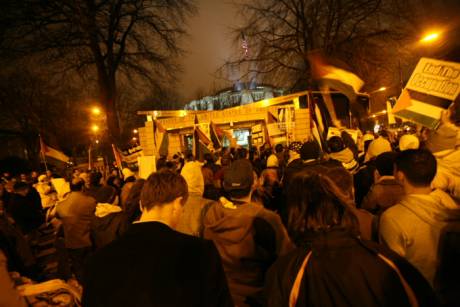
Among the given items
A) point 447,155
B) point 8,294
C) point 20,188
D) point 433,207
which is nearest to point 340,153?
point 447,155

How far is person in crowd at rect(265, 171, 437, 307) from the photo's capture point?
4.43 ft

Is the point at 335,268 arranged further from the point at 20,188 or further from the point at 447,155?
the point at 20,188

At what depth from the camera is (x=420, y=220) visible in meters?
2.07

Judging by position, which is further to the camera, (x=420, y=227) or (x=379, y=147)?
(x=379, y=147)

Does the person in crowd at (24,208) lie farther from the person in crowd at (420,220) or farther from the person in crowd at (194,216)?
the person in crowd at (420,220)

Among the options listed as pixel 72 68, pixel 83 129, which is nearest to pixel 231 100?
pixel 83 129

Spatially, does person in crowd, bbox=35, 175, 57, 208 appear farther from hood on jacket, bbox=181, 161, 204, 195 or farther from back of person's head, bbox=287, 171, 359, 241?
back of person's head, bbox=287, 171, 359, 241

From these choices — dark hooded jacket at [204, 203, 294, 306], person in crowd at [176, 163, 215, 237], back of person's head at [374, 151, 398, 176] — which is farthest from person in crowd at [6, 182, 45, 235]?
back of person's head at [374, 151, 398, 176]

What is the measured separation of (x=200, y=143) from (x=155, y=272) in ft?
26.9

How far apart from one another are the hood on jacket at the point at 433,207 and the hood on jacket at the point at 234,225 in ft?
3.61

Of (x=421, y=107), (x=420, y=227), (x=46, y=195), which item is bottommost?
(x=46, y=195)

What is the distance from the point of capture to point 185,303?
145cm

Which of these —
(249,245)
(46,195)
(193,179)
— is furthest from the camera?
(46,195)

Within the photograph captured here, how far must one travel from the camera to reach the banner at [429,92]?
338 centimetres
